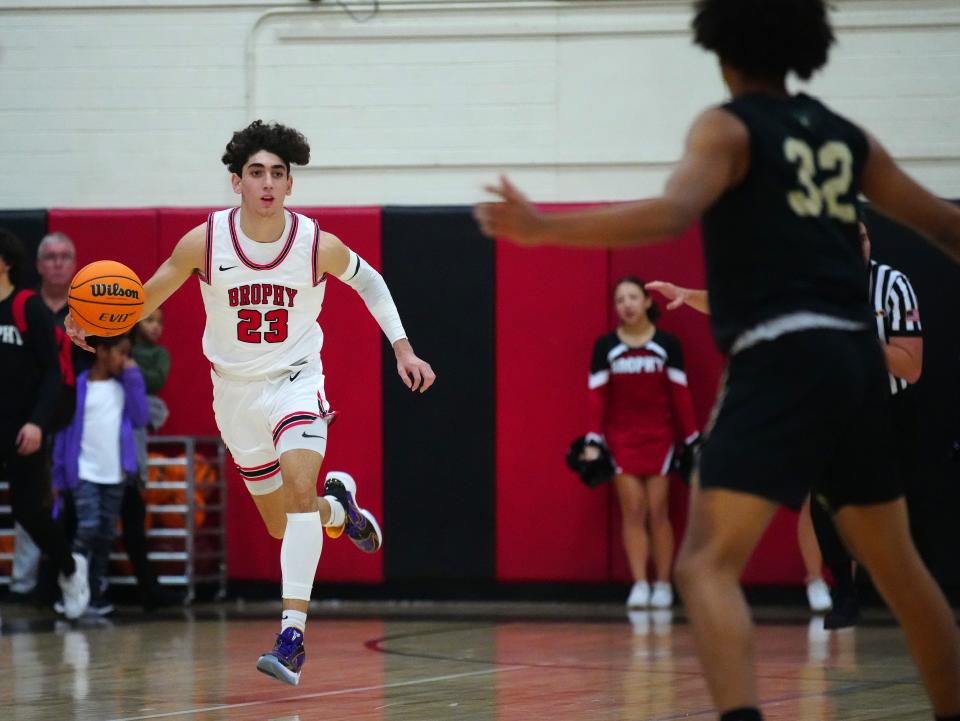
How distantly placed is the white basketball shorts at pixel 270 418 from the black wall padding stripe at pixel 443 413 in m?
3.99

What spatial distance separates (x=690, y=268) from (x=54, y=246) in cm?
433

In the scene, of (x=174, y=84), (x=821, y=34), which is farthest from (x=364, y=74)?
(x=821, y=34)

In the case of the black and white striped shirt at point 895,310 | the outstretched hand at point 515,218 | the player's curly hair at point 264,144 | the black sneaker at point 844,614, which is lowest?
the black sneaker at point 844,614

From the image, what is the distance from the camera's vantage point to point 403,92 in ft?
36.5

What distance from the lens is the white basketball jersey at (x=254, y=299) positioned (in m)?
6.46

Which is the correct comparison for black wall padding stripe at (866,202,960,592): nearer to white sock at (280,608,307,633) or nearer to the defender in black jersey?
white sock at (280,608,307,633)

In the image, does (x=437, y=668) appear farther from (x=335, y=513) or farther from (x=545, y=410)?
(x=545, y=410)

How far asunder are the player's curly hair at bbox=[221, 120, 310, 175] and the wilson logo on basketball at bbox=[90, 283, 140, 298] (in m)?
0.71

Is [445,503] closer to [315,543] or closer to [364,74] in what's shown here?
[364,74]

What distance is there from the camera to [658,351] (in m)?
10.1

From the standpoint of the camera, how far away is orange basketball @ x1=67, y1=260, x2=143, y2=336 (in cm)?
627

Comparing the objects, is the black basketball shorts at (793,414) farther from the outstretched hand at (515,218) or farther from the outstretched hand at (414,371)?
the outstretched hand at (414,371)

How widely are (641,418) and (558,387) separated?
27.9 inches

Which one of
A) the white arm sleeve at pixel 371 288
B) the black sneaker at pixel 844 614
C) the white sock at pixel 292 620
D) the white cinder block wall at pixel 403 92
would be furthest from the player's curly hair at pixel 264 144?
the white cinder block wall at pixel 403 92
